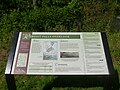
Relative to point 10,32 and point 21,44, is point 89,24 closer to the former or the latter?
point 10,32

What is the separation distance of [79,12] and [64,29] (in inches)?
42.5

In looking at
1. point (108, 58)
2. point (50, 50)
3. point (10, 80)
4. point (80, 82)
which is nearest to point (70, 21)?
point (80, 82)

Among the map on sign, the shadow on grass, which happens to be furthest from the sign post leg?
the shadow on grass

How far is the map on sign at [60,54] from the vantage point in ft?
12.6

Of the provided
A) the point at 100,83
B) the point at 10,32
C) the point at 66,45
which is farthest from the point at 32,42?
the point at 10,32

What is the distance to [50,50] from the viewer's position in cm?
418

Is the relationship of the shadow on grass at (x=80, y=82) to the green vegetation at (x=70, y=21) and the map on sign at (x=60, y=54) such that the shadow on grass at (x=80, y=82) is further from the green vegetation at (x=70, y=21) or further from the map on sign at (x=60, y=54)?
the map on sign at (x=60, y=54)

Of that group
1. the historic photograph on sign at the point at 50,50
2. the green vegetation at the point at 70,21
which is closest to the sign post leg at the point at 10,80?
the historic photograph on sign at the point at 50,50

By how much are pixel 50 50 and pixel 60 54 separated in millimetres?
172

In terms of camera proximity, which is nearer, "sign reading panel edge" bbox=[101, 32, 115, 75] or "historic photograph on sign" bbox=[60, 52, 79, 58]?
"sign reading panel edge" bbox=[101, 32, 115, 75]

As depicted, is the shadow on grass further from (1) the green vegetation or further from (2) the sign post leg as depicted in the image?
(2) the sign post leg

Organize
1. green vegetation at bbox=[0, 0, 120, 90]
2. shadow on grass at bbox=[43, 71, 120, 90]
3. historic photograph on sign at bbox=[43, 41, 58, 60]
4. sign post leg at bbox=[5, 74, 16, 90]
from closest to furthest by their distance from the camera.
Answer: sign post leg at bbox=[5, 74, 16, 90]
historic photograph on sign at bbox=[43, 41, 58, 60]
shadow on grass at bbox=[43, 71, 120, 90]
green vegetation at bbox=[0, 0, 120, 90]

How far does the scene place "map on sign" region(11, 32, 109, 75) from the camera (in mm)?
3829

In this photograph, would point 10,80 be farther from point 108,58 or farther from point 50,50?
point 108,58
